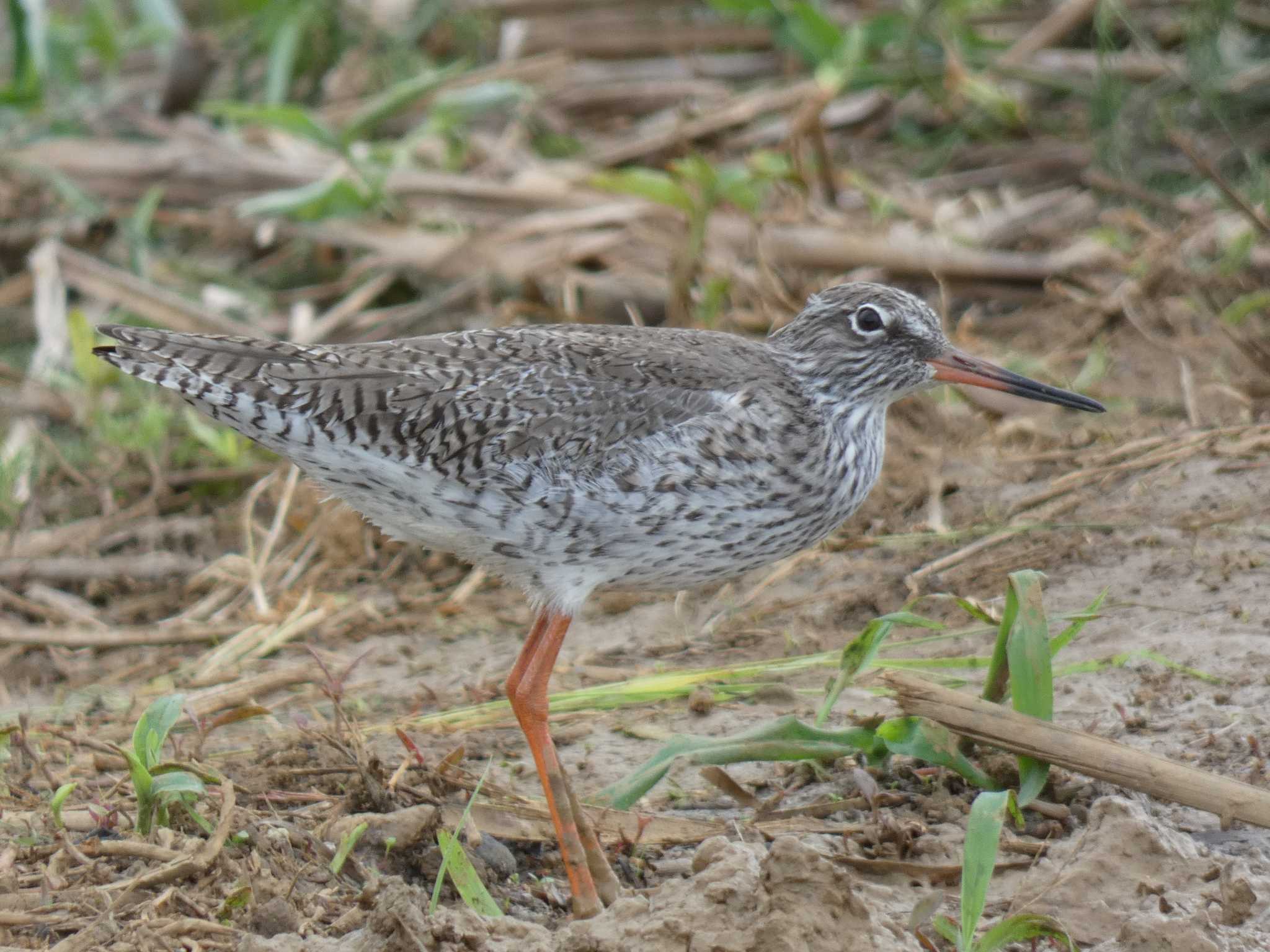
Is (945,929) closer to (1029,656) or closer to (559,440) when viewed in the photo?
(1029,656)

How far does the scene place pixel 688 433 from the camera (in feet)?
15.2

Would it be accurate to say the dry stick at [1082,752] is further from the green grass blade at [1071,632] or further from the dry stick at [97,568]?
the dry stick at [97,568]

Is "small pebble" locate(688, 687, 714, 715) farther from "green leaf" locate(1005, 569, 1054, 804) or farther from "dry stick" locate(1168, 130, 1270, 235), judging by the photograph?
"dry stick" locate(1168, 130, 1270, 235)

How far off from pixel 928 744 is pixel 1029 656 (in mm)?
372

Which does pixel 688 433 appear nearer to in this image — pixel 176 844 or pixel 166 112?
pixel 176 844

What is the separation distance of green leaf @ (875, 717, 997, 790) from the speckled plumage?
2.55 ft

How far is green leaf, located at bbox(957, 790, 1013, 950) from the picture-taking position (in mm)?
3420

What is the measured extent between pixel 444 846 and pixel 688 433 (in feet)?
4.84

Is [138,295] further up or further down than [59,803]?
further up

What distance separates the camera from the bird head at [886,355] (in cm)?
507

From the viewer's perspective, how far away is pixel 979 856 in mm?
3527

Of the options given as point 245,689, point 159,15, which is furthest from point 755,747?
point 159,15

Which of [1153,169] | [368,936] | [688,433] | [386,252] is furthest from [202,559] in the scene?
[1153,169]

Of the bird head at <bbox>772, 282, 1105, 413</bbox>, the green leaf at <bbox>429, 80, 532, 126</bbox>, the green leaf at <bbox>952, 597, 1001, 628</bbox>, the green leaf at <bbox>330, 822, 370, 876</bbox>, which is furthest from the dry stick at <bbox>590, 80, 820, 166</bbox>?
the green leaf at <bbox>330, 822, 370, 876</bbox>
